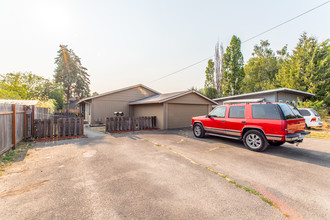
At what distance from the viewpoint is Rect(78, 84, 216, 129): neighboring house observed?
1196 centimetres

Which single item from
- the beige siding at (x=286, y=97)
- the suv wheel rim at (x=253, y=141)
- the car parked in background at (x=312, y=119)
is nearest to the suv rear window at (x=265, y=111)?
the suv wheel rim at (x=253, y=141)

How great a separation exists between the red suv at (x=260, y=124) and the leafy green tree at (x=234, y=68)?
23550 mm

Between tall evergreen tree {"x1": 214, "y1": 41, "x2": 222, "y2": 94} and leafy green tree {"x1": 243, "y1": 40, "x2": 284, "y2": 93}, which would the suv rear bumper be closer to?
tall evergreen tree {"x1": 214, "y1": 41, "x2": 222, "y2": 94}

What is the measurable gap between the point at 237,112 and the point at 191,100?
6.73 meters

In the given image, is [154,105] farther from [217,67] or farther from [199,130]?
[217,67]

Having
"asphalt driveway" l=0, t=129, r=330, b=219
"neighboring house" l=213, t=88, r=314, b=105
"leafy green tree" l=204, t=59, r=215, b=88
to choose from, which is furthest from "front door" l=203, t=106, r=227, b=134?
"leafy green tree" l=204, t=59, r=215, b=88

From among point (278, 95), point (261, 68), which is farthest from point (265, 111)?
point (261, 68)

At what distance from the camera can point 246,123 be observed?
5.88 meters

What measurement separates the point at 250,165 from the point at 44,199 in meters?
5.04

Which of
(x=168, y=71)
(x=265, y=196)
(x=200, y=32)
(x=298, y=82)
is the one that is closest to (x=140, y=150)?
(x=265, y=196)

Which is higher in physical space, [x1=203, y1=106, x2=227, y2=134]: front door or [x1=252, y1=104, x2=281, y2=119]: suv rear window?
[x1=252, y1=104, x2=281, y2=119]: suv rear window

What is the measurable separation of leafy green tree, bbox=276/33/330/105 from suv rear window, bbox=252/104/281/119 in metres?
22.7

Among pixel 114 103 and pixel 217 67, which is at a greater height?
pixel 217 67

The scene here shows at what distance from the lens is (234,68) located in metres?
A: 27.5
